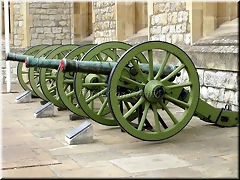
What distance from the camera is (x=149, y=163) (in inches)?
143

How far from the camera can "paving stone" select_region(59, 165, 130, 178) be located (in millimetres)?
3330

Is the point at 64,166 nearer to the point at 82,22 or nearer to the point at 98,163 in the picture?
the point at 98,163

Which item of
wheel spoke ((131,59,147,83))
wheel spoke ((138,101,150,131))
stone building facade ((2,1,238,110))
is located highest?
stone building facade ((2,1,238,110))

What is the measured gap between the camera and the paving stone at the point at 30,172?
3.37 m

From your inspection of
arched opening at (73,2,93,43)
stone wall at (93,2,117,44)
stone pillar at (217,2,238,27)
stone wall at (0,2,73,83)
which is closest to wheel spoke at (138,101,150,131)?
stone pillar at (217,2,238,27)

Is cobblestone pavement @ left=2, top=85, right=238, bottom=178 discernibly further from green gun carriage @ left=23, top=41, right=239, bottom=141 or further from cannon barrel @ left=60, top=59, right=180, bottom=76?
cannon barrel @ left=60, top=59, right=180, bottom=76

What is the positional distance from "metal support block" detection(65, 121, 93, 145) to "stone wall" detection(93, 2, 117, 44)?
515cm

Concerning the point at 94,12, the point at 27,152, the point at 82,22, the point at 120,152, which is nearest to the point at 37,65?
the point at 27,152

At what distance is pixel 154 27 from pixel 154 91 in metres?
3.78

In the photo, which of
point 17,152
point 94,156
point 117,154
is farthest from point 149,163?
point 17,152

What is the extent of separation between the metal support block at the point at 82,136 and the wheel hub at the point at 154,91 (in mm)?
656

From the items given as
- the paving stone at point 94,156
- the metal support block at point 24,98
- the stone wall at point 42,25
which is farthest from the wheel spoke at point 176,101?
the stone wall at point 42,25

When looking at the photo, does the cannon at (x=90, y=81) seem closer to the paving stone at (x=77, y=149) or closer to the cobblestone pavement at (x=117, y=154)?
the cobblestone pavement at (x=117, y=154)

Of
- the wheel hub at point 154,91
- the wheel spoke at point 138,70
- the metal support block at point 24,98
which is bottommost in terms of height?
the metal support block at point 24,98
